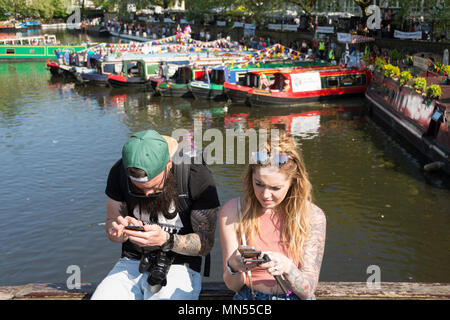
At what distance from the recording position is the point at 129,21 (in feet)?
262

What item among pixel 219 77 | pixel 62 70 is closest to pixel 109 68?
pixel 62 70

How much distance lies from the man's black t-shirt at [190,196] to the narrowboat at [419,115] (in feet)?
36.9

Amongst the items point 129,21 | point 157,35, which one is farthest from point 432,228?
point 129,21

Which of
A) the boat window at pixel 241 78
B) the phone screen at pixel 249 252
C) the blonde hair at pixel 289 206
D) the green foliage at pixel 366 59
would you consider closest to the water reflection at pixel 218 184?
the boat window at pixel 241 78

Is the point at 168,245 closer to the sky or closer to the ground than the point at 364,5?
closer to the ground

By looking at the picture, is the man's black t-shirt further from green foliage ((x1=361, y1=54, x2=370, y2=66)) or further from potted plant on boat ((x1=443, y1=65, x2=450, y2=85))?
green foliage ((x1=361, y1=54, x2=370, y2=66))

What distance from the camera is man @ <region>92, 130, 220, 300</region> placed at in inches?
136

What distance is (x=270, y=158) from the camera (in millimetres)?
3328

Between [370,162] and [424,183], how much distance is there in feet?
8.13

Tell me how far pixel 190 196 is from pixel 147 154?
57 centimetres

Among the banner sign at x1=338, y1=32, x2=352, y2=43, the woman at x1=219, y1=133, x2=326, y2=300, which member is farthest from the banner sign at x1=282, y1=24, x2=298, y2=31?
the woman at x1=219, y1=133, x2=326, y2=300

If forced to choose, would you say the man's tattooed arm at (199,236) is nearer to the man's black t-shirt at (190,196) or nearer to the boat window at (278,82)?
the man's black t-shirt at (190,196)

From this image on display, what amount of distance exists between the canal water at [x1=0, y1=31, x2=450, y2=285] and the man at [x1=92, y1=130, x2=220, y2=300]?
413cm

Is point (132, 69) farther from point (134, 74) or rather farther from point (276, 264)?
point (276, 264)
